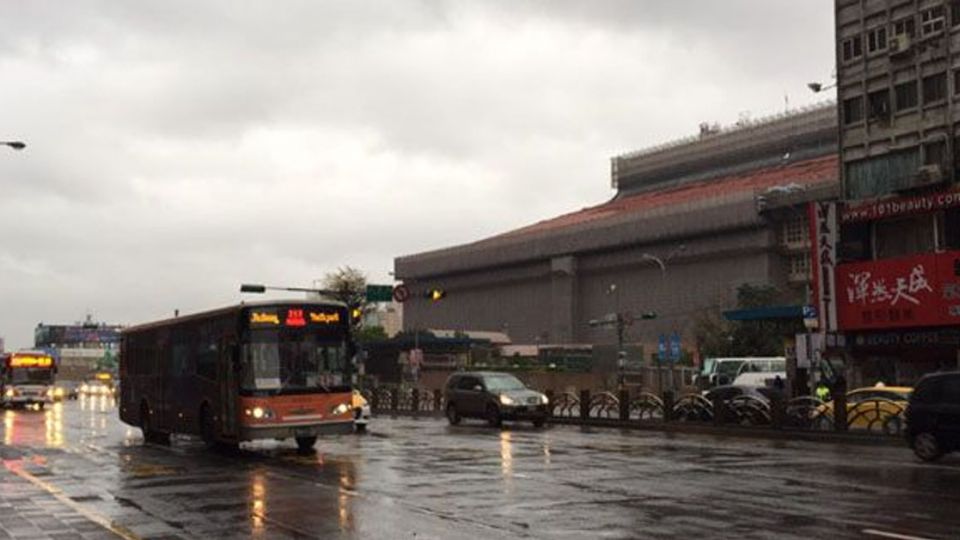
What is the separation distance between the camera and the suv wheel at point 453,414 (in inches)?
1480

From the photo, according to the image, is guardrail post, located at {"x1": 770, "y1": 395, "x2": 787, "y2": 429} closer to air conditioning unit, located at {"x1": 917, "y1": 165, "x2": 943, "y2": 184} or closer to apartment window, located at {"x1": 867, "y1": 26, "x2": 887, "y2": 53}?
air conditioning unit, located at {"x1": 917, "y1": 165, "x2": 943, "y2": 184}

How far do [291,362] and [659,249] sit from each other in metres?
96.5

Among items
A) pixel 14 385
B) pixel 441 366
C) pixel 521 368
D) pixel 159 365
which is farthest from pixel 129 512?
pixel 441 366

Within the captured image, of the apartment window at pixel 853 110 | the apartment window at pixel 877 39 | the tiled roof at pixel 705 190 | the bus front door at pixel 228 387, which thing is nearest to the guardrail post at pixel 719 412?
the bus front door at pixel 228 387

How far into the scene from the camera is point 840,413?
2856 cm

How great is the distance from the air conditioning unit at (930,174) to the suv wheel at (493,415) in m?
18.7

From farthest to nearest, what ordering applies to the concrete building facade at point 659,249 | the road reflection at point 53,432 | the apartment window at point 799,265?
the concrete building facade at point 659,249 < the apartment window at point 799,265 < the road reflection at point 53,432

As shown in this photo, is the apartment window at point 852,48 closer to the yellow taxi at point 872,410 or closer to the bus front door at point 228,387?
the yellow taxi at point 872,410

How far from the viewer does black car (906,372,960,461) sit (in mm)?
19188

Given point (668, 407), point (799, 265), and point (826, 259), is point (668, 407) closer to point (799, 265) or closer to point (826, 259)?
point (826, 259)

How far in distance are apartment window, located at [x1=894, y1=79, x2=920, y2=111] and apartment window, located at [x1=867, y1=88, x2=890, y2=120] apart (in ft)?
1.72

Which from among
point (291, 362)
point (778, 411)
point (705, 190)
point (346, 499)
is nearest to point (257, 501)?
point (346, 499)

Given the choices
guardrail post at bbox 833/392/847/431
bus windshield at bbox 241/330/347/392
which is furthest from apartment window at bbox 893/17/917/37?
bus windshield at bbox 241/330/347/392

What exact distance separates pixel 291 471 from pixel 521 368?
6030 centimetres
